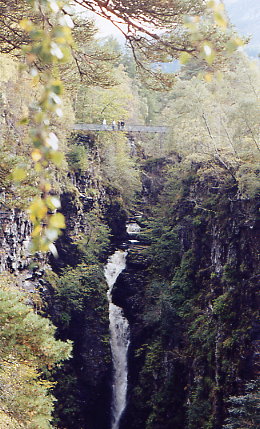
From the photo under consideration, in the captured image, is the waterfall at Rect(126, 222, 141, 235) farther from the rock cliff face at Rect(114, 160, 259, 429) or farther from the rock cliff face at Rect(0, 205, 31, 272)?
the rock cliff face at Rect(0, 205, 31, 272)

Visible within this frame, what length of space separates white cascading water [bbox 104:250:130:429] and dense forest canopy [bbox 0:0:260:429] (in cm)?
66

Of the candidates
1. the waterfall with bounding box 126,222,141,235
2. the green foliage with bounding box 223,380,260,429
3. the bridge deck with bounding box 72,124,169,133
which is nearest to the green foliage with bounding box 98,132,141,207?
the bridge deck with bounding box 72,124,169,133

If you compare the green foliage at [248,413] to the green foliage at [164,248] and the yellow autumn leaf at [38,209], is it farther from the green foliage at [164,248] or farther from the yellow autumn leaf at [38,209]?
the green foliage at [164,248]

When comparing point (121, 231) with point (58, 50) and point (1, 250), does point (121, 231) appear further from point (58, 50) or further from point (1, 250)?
point (58, 50)

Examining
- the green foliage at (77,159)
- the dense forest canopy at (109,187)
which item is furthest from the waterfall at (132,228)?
the green foliage at (77,159)

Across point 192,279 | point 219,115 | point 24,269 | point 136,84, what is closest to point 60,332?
point 24,269

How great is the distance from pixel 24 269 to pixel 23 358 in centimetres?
754

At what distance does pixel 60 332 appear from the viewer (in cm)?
1407

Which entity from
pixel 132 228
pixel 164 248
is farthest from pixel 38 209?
pixel 132 228

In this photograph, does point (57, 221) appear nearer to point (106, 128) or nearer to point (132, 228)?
point (132, 228)

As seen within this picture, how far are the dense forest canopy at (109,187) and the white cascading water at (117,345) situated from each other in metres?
0.66

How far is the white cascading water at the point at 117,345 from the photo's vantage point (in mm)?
13736

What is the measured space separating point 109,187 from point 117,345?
8.30 m

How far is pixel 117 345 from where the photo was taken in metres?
14.9
